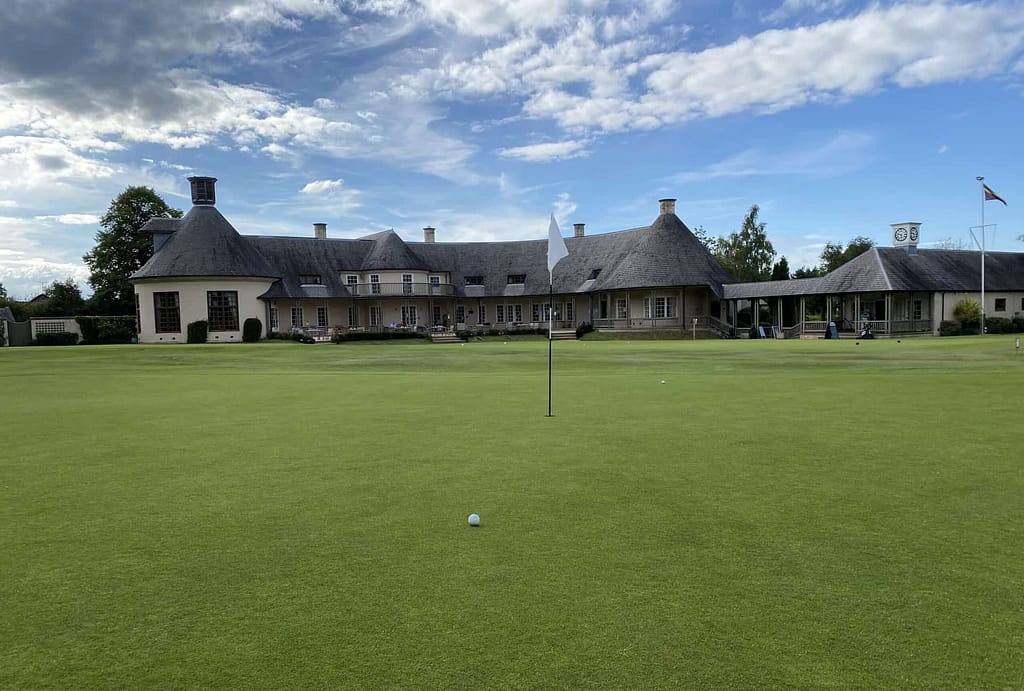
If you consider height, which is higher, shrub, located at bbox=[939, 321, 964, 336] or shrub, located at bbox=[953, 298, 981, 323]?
shrub, located at bbox=[953, 298, 981, 323]

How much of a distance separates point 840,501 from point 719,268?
51.4 m

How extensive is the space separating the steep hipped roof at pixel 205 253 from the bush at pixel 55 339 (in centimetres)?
623

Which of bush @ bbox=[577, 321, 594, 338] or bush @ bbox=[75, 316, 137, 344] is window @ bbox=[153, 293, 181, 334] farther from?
bush @ bbox=[577, 321, 594, 338]

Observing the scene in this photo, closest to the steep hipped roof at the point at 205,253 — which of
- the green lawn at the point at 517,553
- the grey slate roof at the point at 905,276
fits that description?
the grey slate roof at the point at 905,276

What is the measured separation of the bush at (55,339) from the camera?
48219 millimetres

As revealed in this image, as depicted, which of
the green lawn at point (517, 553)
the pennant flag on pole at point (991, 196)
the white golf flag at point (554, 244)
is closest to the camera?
the green lawn at point (517, 553)

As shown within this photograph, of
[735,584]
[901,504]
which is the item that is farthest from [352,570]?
[901,504]

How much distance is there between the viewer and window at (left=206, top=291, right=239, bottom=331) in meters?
48.5

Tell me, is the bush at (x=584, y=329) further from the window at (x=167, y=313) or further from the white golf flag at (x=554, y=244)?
the white golf flag at (x=554, y=244)

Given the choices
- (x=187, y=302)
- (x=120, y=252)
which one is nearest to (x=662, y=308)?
(x=187, y=302)

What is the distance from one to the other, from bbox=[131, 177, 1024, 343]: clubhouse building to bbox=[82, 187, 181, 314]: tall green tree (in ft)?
46.9

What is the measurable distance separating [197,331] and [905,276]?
47771 mm

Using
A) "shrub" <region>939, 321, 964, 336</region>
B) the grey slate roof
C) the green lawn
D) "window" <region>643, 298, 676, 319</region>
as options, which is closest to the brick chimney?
"window" <region>643, 298, 676, 319</region>

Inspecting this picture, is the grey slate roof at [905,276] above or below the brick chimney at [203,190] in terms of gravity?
below
